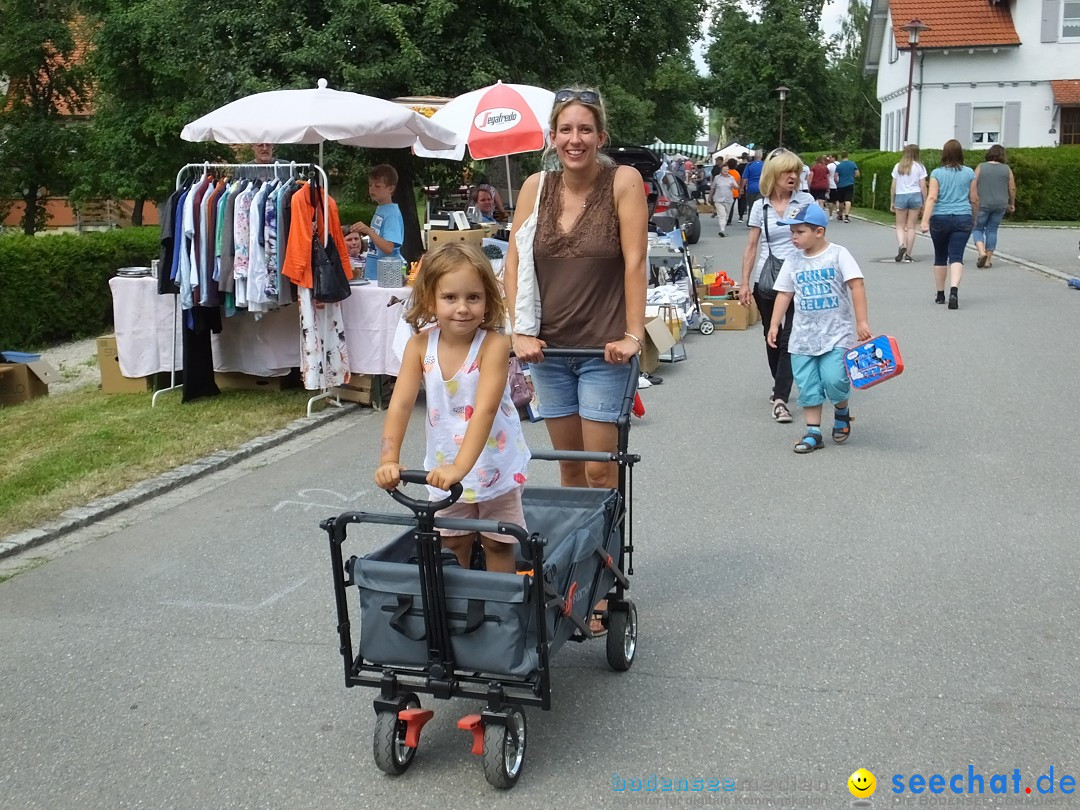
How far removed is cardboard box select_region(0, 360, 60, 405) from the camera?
1042cm

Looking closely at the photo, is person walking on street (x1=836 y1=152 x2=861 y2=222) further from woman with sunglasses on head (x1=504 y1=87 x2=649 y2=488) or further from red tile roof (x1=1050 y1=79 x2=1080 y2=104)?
woman with sunglasses on head (x1=504 y1=87 x2=649 y2=488)

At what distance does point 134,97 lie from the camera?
28.9m

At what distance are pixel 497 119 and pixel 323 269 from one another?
5.06m

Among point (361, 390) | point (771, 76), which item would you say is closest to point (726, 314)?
point (361, 390)

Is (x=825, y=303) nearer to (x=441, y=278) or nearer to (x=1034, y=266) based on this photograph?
(x=441, y=278)

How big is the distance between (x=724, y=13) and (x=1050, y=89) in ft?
70.9

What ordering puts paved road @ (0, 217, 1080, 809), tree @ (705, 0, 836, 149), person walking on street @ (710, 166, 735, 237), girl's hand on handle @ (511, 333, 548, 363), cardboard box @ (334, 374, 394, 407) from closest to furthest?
1. paved road @ (0, 217, 1080, 809)
2. girl's hand on handle @ (511, 333, 548, 363)
3. cardboard box @ (334, 374, 394, 407)
4. person walking on street @ (710, 166, 735, 237)
5. tree @ (705, 0, 836, 149)

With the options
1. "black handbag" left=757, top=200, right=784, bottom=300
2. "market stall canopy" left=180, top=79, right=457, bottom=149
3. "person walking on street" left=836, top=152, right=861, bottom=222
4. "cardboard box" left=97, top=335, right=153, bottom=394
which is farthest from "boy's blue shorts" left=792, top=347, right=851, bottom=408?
"person walking on street" left=836, top=152, right=861, bottom=222

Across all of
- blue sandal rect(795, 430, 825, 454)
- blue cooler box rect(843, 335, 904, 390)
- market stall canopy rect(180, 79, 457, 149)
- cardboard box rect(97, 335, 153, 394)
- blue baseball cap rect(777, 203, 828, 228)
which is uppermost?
market stall canopy rect(180, 79, 457, 149)

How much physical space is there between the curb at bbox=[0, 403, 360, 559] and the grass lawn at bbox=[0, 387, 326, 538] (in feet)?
0.27

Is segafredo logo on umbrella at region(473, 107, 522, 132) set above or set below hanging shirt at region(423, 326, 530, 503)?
above

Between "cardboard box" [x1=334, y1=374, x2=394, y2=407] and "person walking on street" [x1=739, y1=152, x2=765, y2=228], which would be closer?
"cardboard box" [x1=334, y1=374, x2=394, y2=407]

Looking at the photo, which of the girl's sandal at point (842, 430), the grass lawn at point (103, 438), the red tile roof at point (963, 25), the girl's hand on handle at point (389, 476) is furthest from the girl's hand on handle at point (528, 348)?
the red tile roof at point (963, 25)

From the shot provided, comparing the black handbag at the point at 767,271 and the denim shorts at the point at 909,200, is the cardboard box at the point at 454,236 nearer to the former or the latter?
the black handbag at the point at 767,271
